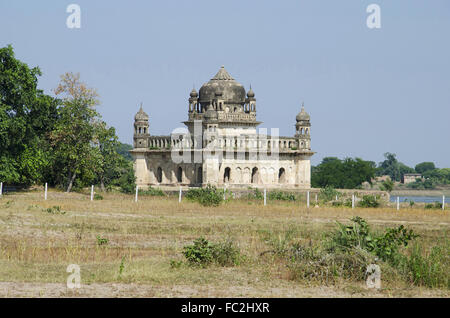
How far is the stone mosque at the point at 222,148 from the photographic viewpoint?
61969mm

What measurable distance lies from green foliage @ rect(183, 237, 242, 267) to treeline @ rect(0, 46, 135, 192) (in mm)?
26319

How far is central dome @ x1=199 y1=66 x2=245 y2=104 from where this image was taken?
66.2 m

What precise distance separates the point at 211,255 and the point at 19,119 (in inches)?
1127

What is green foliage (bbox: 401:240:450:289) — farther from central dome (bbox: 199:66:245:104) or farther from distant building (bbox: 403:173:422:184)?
distant building (bbox: 403:173:422:184)

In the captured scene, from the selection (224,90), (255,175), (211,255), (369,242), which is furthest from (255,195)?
(369,242)

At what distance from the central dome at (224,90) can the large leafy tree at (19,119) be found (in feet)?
60.5

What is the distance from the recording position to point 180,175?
65312mm

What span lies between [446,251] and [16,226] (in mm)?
14980

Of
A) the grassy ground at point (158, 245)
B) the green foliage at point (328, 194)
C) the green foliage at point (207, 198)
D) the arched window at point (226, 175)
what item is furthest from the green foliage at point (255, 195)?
the arched window at point (226, 175)

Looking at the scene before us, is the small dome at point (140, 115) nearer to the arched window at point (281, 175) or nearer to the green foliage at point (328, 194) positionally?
the arched window at point (281, 175)

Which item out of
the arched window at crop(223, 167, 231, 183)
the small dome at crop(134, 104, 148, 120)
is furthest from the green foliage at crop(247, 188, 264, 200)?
the small dome at crop(134, 104, 148, 120)

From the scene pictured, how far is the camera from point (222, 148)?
6184cm

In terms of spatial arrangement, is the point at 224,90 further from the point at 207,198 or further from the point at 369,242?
the point at 369,242
